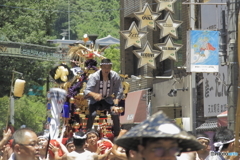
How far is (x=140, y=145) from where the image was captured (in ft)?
13.8

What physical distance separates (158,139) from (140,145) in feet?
0.58

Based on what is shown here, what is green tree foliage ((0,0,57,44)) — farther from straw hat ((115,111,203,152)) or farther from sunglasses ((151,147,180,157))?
sunglasses ((151,147,180,157))

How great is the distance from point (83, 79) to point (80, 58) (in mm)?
804

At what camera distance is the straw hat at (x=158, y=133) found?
408cm

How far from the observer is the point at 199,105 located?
23578 mm

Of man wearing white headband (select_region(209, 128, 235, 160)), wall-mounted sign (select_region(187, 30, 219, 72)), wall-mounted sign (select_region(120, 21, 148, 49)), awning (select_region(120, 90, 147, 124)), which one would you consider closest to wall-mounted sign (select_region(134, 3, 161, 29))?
wall-mounted sign (select_region(120, 21, 148, 49))

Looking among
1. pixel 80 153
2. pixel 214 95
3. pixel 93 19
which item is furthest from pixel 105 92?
pixel 93 19

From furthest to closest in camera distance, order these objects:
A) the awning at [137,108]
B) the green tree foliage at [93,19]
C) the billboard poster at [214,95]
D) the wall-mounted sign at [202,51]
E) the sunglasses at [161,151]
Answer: the green tree foliage at [93,19] → the awning at [137,108] → the billboard poster at [214,95] → the wall-mounted sign at [202,51] → the sunglasses at [161,151]

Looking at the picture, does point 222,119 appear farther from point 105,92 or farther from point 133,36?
point 105,92

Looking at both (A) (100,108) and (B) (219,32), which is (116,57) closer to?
(B) (219,32)

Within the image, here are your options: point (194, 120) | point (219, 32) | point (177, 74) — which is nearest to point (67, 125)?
point (219, 32)

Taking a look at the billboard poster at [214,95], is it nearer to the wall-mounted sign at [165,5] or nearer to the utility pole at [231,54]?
the wall-mounted sign at [165,5]

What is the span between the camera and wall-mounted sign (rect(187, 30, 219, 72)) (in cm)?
1839

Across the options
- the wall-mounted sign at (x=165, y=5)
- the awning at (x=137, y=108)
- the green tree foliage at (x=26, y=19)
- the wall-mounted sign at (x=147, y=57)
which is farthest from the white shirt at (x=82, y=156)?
the green tree foliage at (x=26, y=19)
